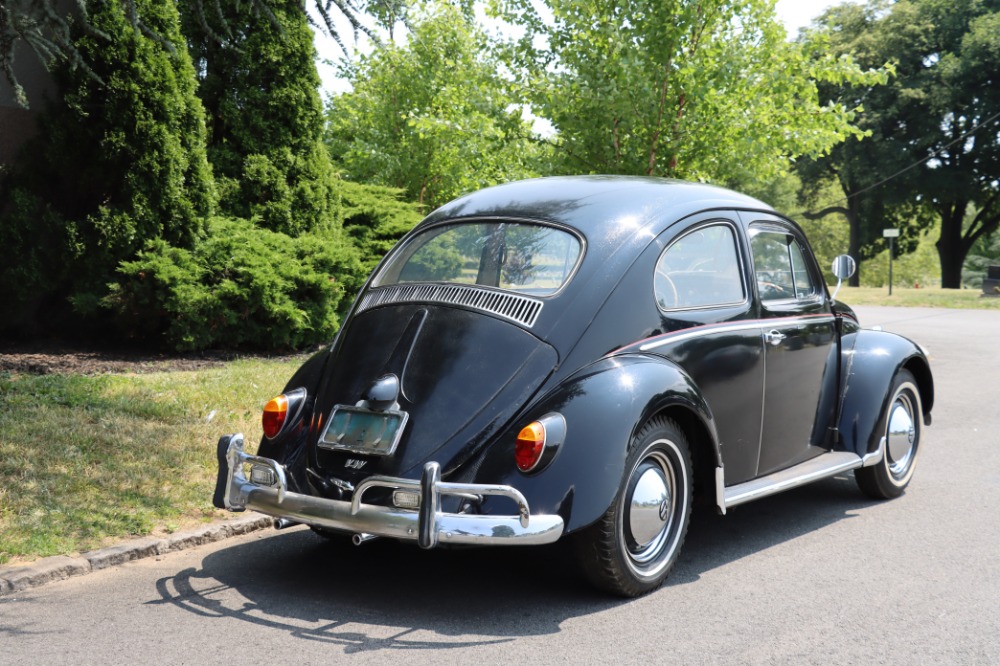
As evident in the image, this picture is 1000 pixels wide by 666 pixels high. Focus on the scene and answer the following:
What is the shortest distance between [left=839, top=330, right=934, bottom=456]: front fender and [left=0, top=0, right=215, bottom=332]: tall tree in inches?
270

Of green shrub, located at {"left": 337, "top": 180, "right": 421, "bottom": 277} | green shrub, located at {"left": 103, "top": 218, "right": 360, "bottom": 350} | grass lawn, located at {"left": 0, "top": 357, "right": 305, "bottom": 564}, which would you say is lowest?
grass lawn, located at {"left": 0, "top": 357, "right": 305, "bottom": 564}

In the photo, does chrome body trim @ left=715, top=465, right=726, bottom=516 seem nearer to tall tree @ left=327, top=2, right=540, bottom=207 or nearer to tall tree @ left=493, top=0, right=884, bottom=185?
tall tree @ left=493, top=0, right=884, bottom=185

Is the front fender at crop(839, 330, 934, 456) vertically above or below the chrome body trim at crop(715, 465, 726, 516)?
above

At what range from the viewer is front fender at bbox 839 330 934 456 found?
6.18m

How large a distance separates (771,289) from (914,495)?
1900 millimetres

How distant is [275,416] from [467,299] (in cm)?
108

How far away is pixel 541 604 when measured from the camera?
4.54 meters

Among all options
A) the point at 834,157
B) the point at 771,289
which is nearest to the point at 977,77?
the point at 834,157

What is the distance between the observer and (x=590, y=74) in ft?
41.0

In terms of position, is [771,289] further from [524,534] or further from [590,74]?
[590,74]

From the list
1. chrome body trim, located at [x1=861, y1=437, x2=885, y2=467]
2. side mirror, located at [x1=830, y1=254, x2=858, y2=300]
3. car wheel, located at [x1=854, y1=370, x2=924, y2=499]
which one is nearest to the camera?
chrome body trim, located at [x1=861, y1=437, x2=885, y2=467]

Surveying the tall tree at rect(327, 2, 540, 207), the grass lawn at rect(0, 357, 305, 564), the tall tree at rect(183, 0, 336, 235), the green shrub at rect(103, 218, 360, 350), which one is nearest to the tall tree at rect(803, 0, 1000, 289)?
the tall tree at rect(327, 2, 540, 207)

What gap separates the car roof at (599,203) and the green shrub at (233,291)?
4811 millimetres

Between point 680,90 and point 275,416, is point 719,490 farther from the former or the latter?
point 680,90
